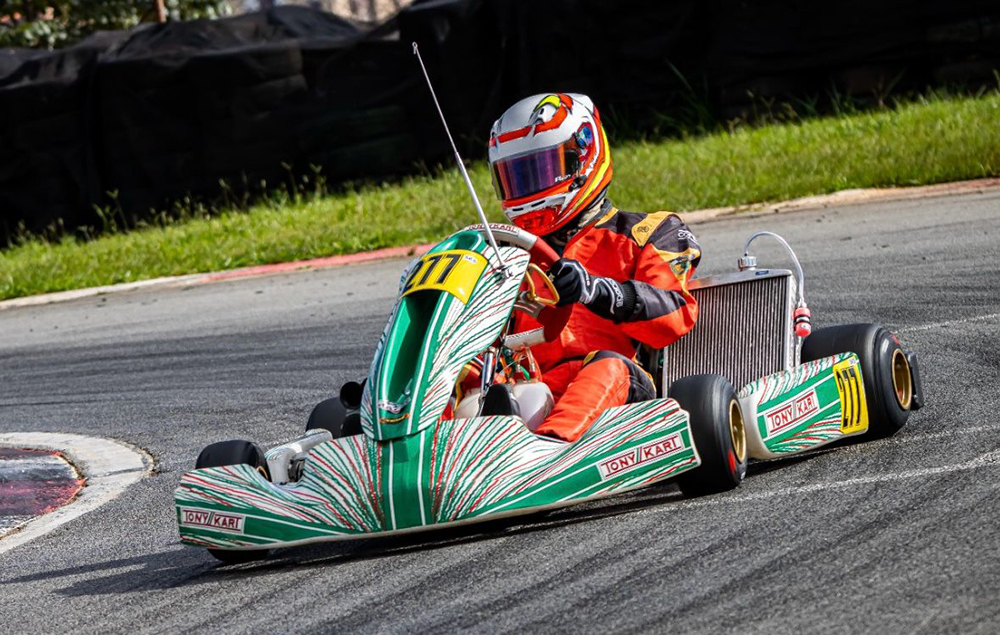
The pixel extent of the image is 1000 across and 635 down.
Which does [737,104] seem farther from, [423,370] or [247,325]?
[423,370]

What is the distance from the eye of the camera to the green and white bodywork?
→ 3910 millimetres

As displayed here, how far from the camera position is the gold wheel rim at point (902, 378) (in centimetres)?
499

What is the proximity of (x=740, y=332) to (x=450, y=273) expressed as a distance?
48.5 inches

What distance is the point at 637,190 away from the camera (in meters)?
11.8

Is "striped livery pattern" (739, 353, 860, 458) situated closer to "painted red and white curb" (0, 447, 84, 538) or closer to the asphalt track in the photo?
the asphalt track

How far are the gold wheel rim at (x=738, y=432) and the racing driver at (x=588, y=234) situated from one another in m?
0.34

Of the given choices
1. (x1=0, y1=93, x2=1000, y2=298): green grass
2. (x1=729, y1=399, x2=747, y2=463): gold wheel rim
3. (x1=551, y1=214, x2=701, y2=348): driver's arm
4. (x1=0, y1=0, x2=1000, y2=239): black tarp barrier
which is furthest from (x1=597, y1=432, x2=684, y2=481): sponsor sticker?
(x1=0, y1=0, x2=1000, y2=239): black tarp barrier

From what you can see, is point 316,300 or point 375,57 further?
point 375,57

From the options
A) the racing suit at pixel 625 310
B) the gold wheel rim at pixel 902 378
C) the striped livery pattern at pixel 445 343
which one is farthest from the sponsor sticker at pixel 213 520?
the gold wheel rim at pixel 902 378

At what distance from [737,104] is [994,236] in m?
5.53

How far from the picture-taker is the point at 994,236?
8438 millimetres

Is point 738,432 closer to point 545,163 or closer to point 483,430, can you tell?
point 483,430

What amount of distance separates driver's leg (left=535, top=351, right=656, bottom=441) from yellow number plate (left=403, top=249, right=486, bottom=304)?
405 millimetres

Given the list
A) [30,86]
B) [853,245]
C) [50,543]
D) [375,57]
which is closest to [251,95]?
[375,57]
